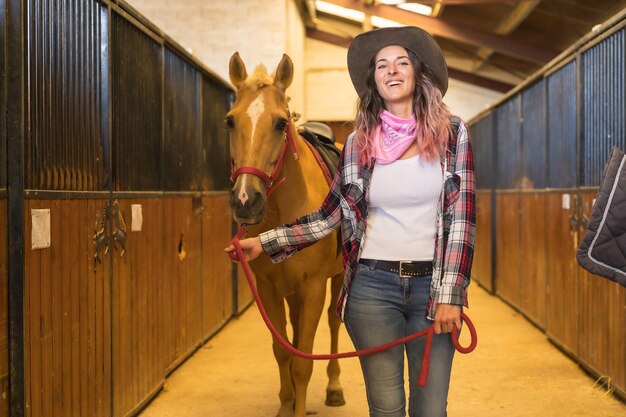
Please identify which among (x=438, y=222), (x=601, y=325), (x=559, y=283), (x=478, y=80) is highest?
(x=478, y=80)

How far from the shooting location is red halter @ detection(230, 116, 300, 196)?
2.38m

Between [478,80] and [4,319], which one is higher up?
[478,80]

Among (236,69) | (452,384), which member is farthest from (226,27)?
(452,384)

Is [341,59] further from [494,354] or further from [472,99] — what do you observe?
[494,354]

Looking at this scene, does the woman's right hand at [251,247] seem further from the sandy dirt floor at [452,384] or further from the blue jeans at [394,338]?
the sandy dirt floor at [452,384]

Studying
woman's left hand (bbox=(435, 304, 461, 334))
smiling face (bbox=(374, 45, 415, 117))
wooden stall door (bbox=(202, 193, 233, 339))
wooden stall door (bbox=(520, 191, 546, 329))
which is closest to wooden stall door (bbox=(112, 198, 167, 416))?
wooden stall door (bbox=(202, 193, 233, 339))

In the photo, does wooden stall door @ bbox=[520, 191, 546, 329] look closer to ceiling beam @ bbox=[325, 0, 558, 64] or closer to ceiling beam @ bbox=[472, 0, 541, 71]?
ceiling beam @ bbox=[472, 0, 541, 71]

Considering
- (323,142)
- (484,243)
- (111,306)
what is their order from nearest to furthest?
(111,306)
(323,142)
(484,243)

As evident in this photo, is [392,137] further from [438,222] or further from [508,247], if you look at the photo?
[508,247]

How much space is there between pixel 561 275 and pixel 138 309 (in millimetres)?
3002

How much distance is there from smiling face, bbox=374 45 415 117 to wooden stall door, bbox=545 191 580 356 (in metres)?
2.78

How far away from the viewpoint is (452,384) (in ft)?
12.5

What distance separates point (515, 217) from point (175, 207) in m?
3.68

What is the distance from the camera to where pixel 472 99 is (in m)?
12.2
